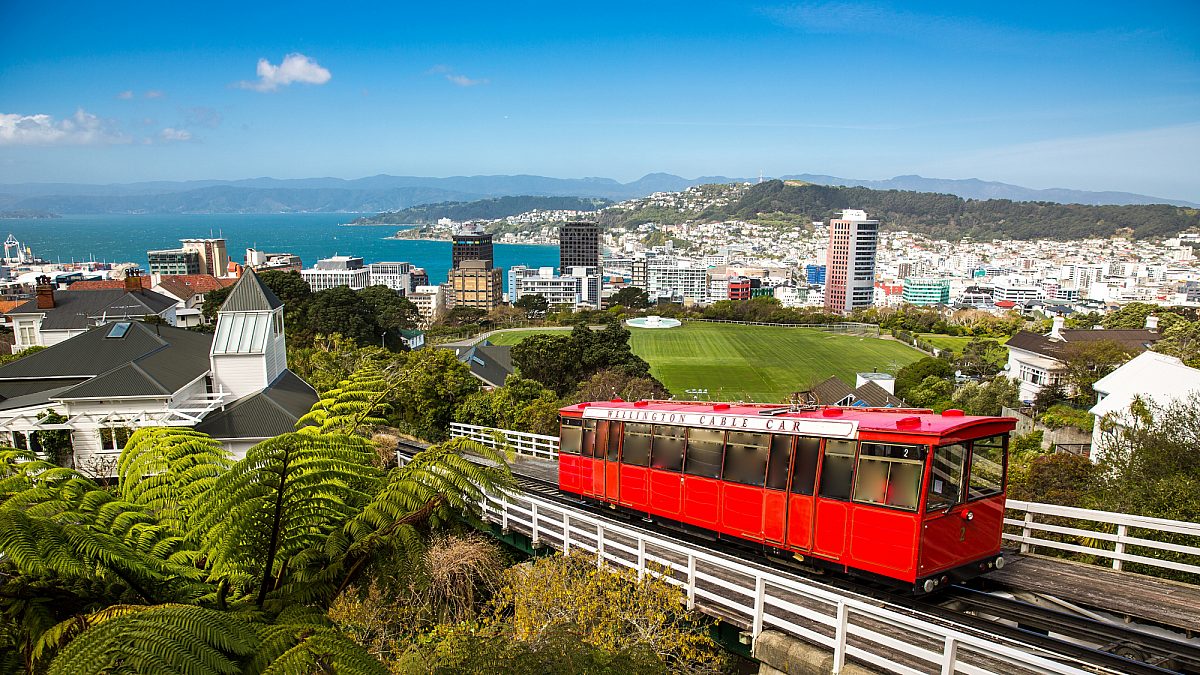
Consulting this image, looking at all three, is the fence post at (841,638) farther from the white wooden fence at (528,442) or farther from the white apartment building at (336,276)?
the white apartment building at (336,276)

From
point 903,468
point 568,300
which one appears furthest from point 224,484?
point 568,300

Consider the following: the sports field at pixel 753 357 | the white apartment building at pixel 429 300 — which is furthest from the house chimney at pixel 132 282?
the white apartment building at pixel 429 300

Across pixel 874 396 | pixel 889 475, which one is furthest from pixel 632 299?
pixel 889 475

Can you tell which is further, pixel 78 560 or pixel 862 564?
pixel 862 564

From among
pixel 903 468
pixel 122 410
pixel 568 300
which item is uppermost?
pixel 903 468

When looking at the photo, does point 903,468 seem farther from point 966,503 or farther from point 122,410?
point 122,410

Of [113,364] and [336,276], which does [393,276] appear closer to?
[336,276]
